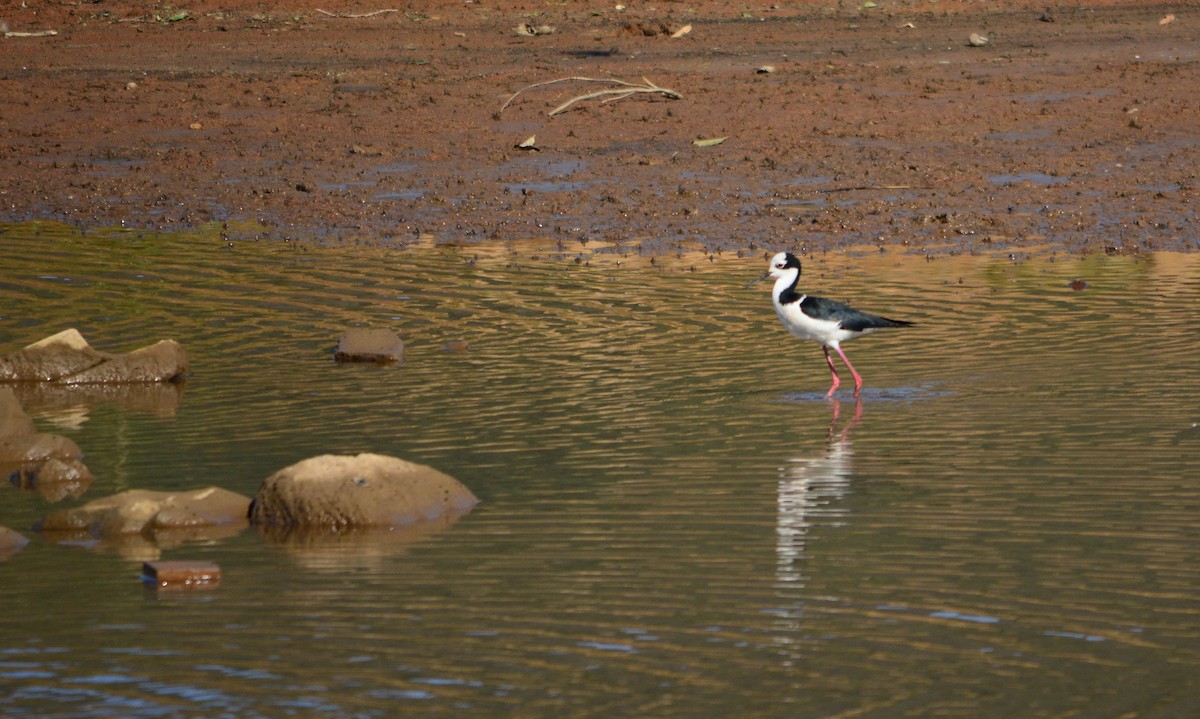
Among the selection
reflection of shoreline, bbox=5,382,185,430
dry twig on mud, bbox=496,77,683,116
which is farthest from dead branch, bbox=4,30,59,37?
reflection of shoreline, bbox=5,382,185,430

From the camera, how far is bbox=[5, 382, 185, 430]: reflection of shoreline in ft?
36.5

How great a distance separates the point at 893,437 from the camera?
1014 centimetres

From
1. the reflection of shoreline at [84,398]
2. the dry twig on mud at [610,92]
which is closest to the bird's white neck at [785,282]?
the reflection of shoreline at [84,398]

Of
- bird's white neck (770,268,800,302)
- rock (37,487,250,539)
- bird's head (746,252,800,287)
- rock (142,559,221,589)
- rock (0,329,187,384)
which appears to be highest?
bird's head (746,252,800,287)

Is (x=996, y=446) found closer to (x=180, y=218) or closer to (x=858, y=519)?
(x=858, y=519)

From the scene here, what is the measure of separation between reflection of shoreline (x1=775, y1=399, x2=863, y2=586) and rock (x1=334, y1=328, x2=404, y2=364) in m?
3.43

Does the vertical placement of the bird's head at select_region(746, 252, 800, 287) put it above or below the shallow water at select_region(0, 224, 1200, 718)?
above

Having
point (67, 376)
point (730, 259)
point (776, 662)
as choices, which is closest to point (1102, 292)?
point (730, 259)

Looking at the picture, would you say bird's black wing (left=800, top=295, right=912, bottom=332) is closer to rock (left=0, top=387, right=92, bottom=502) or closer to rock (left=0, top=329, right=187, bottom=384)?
rock (left=0, top=329, right=187, bottom=384)

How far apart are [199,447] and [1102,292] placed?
7866mm

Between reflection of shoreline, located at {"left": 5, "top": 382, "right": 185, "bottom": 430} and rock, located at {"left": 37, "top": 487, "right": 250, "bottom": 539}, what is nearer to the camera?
rock, located at {"left": 37, "top": 487, "right": 250, "bottom": 539}

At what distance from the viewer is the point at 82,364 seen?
39.8 ft

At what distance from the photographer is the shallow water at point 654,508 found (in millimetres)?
6238

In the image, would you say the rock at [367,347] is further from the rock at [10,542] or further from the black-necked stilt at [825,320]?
the rock at [10,542]
